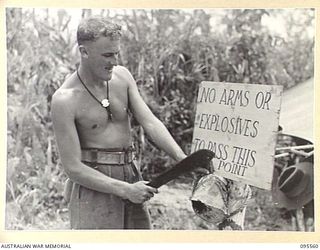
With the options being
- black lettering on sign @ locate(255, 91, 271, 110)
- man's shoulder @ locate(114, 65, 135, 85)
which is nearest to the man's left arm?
man's shoulder @ locate(114, 65, 135, 85)

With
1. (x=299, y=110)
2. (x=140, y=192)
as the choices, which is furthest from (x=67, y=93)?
(x=299, y=110)

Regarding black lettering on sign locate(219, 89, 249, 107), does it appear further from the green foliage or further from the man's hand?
the man's hand

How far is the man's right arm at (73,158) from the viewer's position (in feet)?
2.15

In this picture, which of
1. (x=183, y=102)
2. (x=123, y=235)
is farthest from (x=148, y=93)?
(x=123, y=235)

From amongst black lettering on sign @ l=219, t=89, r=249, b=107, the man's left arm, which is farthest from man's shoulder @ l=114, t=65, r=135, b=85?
black lettering on sign @ l=219, t=89, r=249, b=107

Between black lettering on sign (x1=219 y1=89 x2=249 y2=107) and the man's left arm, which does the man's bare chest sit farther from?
black lettering on sign (x1=219 y1=89 x2=249 y2=107)

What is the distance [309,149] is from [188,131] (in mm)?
147

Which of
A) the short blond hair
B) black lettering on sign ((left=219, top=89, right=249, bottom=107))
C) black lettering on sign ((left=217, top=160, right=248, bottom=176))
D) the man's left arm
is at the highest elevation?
the short blond hair

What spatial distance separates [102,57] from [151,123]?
10cm

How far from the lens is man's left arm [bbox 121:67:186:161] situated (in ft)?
2.20

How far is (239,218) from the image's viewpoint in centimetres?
67

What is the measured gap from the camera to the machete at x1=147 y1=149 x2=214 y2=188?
66cm

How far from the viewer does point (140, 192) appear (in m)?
0.67

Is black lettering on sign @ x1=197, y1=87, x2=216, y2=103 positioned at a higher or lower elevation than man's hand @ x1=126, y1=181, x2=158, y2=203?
higher
